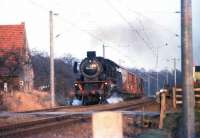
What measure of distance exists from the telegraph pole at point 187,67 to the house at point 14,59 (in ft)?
126

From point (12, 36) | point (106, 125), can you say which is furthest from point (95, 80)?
point (106, 125)

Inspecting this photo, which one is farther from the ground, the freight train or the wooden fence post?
the freight train

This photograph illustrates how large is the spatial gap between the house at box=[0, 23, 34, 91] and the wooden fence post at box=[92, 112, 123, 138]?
43.0 m

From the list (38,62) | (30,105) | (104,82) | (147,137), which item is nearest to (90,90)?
(104,82)

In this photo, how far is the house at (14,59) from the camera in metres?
54.1

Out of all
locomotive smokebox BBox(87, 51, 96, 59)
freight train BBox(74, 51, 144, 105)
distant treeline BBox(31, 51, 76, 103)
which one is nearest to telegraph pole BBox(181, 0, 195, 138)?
freight train BBox(74, 51, 144, 105)

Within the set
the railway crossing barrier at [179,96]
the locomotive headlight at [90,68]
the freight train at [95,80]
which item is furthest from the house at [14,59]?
the railway crossing barrier at [179,96]

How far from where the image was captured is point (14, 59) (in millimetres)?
55219

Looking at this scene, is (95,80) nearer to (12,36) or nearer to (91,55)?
(91,55)

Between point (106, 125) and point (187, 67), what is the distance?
5.34 meters

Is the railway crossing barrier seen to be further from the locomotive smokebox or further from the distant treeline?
the distant treeline

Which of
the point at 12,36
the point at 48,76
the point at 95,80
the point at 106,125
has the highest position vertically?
the point at 12,36

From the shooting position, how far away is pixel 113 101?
5525 centimetres

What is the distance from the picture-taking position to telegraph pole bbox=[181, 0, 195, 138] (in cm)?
1371
